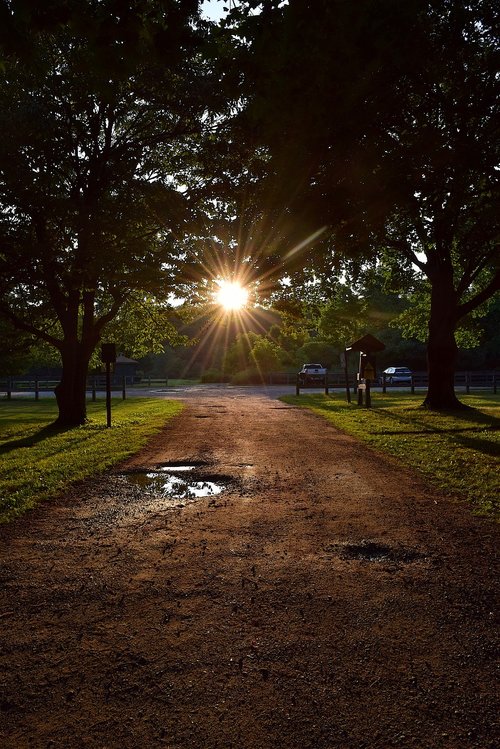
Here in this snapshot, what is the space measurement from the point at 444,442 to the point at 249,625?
9.04 meters

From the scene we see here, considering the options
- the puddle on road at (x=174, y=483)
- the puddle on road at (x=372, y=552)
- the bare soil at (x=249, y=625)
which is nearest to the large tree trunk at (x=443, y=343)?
the puddle on road at (x=174, y=483)

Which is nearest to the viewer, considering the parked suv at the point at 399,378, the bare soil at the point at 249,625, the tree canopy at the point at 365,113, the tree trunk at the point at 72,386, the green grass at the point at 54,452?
the bare soil at the point at 249,625

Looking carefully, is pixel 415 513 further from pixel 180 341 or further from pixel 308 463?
pixel 180 341

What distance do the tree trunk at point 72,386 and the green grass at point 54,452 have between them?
546 millimetres

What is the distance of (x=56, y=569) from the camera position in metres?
4.07

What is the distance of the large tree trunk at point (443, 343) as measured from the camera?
750 inches

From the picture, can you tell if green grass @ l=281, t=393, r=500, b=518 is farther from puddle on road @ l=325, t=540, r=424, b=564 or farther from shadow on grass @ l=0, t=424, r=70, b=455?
shadow on grass @ l=0, t=424, r=70, b=455

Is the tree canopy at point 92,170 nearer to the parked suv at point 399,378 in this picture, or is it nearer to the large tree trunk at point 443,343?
the large tree trunk at point 443,343

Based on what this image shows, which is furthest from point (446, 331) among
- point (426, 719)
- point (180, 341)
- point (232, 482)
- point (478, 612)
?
point (426, 719)

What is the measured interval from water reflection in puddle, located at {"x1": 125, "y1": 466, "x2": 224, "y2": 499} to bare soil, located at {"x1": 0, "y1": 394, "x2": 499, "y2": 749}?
16.7 inches

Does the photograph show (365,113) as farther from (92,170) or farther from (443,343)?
(443,343)

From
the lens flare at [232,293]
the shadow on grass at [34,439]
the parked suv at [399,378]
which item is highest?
the lens flare at [232,293]

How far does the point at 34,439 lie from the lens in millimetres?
12961

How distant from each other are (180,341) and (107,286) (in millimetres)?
7430
